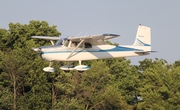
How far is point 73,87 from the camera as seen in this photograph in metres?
54.1

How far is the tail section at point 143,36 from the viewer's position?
3519 cm

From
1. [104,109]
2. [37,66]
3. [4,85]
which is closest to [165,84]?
[104,109]

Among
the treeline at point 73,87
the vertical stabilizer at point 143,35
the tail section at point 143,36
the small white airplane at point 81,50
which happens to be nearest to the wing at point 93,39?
the small white airplane at point 81,50

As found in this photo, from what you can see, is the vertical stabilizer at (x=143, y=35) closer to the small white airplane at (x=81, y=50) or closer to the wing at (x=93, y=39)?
the small white airplane at (x=81, y=50)

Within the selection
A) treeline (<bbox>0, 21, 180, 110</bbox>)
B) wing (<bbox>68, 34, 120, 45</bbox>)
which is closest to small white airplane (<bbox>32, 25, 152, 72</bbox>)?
wing (<bbox>68, 34, 120, 45</bbox>)

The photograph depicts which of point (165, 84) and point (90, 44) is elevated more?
point (90, 44)

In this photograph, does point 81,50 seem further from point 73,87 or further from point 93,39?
point 73,87

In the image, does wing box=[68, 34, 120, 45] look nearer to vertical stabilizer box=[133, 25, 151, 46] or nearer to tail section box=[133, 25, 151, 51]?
tail section box=[133, 25, 151, 51]

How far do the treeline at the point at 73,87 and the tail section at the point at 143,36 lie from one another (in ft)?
57.2

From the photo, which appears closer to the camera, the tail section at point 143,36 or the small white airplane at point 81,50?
the small white airplane at point 81,50

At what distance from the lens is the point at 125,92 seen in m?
61.4

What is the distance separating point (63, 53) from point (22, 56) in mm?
25571

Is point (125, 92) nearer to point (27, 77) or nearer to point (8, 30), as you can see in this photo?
point (27, 77)

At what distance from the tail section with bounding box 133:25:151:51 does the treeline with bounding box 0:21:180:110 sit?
1744 cm
